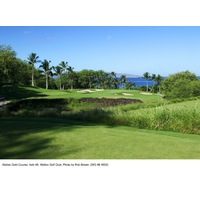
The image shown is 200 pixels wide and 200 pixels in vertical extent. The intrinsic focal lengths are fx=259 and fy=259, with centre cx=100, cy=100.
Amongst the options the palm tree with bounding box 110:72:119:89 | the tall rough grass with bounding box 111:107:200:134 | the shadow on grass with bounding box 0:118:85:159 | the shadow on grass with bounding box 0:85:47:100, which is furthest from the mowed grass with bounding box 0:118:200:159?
the palm tree with bounding box 110:72:119:89

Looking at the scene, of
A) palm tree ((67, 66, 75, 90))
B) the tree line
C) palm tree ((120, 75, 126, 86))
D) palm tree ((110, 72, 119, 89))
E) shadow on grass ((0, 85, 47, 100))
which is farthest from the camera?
palm tree ((120, 75, 126, 86))

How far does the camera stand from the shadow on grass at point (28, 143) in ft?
17.8

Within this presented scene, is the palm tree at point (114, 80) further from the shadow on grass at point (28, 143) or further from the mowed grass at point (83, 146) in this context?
the mowed grass at point (83, 146)

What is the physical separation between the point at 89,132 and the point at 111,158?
206cm

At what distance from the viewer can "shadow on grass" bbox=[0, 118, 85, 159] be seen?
5.42 m

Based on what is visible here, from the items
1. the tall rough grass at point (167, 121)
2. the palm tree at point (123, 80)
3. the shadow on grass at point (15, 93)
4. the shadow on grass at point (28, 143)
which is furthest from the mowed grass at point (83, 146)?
the palm tree at point (123, 80)

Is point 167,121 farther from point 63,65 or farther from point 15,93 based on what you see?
point 63,65

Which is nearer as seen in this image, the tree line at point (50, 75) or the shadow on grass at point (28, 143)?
the shadow on grass at point (28, 143)

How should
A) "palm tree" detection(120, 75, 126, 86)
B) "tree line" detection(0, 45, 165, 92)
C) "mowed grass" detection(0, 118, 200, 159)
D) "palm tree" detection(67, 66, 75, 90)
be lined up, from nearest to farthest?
"mowed grass" detection(0, 118, 200, 159) → "tree line" detection(0, 45, 165, 92) → "palm tree" detection(67, 66, 75, 90) → "palm tree" detection(120, 75, 126, 86)

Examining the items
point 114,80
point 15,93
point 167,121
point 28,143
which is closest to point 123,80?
point 114,80

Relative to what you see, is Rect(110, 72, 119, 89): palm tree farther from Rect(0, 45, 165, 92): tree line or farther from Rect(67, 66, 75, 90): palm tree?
Rect(67, 66, 75, 90): palm tree

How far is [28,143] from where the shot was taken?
6.11 metres
